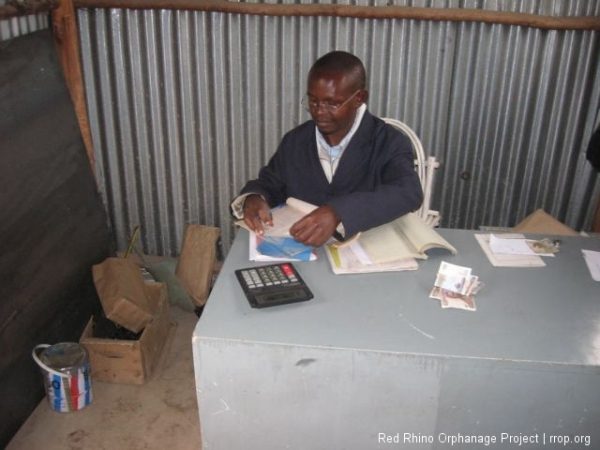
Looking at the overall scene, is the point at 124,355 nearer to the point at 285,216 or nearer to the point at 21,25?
the point at 285,216

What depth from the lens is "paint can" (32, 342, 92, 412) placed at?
2125 mm

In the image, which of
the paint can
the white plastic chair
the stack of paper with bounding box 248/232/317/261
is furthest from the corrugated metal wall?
the stack of paper with bounding box 248/232/317/261

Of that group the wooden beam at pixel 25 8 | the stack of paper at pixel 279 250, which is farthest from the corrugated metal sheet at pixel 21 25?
the stack of paper at pixel 279 250

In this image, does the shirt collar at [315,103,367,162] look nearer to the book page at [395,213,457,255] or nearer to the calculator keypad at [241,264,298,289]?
the book page at [395,213,457,255]

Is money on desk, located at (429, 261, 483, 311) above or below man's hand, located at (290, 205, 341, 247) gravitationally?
below

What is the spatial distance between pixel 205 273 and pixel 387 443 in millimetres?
1592

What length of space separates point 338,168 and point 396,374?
0.86m

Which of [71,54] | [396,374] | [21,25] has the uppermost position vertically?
[21,25]

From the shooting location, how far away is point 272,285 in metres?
1.41

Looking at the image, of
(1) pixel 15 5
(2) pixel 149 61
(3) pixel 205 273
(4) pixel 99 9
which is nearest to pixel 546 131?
(3) pixel 205 273

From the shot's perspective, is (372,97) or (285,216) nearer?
(285,216)

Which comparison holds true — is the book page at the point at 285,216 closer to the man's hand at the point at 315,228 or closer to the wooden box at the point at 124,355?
the man's hand at the point at 315,228

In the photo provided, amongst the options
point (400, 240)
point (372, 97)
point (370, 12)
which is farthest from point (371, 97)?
point (400, 240)

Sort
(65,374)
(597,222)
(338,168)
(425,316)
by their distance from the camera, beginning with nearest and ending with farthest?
(425,316)
(338,168)
(65,374)
(597,222)
